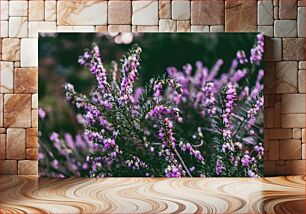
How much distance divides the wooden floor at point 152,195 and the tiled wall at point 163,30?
316 mm

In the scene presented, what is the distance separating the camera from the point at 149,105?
3283 millimetres

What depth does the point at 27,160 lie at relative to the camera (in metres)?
3.38

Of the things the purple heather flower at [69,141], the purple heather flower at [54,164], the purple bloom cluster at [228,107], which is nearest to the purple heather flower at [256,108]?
the purple bloom cluster at [228,107]

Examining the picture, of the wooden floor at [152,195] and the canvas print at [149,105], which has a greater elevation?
the canvas print at [149,105]

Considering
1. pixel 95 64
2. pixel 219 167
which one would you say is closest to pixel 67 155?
pixel 95 64

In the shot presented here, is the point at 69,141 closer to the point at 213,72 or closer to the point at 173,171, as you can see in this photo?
the point at 173,171

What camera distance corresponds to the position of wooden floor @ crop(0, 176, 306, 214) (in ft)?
7.98

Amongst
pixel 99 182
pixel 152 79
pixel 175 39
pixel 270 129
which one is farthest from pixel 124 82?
pixel 270 129

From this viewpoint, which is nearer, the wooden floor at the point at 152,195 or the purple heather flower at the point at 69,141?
the wooden floor at the point at 152,195

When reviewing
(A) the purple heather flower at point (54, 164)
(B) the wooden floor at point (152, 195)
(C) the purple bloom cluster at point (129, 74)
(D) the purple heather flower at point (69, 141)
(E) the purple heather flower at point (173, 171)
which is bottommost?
(B) the wooden floor at point (152, 195)

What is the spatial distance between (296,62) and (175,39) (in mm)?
783

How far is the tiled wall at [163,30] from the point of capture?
3.36 meters

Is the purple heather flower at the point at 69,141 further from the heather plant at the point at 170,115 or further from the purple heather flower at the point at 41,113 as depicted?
the purple heather flower at the point at 41,113

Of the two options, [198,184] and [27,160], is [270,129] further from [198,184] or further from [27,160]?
[27,160]
